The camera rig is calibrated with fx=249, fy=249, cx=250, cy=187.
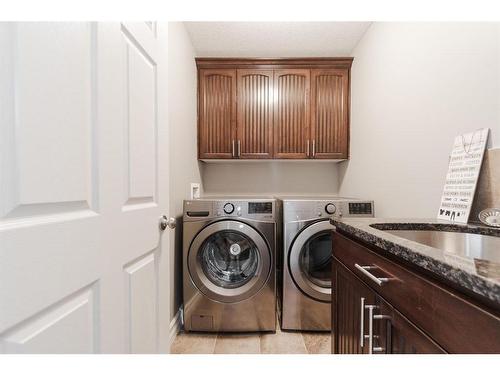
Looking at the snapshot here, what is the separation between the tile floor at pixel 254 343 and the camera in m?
1.62

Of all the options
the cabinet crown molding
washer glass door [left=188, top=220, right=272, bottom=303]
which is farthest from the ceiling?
washer glass door [left=188, top=220, right=272, bottom=303]

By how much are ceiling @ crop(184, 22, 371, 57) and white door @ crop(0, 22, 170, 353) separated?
1.25 m

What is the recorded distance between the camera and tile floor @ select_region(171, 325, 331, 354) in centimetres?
162

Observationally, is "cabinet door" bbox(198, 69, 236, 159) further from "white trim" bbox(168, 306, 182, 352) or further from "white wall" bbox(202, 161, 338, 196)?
"white trim" bbox(168, 306, 182, 352)

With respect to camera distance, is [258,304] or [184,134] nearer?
[258,304]

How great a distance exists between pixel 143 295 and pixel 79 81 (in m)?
0.74

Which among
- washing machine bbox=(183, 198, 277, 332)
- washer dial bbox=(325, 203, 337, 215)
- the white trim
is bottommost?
the white trim

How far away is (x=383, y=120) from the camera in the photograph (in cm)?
180

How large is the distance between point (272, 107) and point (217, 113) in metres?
0.54

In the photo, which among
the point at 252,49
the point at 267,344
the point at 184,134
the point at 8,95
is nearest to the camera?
the point at 8,95

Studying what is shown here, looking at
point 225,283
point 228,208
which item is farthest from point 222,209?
point 225,283

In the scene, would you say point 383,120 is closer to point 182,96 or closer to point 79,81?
point 182,96

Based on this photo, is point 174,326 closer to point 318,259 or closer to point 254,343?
point 254,343

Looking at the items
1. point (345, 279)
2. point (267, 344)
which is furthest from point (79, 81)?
point (267, 344)
